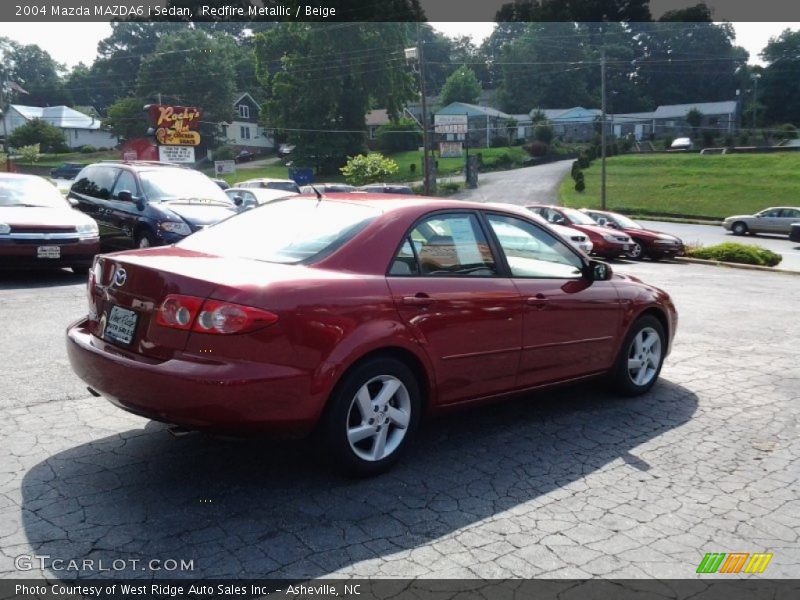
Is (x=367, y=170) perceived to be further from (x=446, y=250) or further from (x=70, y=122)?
(x=70, y=122)

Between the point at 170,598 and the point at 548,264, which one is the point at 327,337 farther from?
the point at 548,264

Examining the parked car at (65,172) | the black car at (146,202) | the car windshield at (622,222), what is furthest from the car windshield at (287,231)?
the parked car at (65,172)

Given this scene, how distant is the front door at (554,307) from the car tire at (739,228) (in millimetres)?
31023

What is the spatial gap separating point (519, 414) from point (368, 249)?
6.52 feet

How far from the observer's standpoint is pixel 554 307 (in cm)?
502

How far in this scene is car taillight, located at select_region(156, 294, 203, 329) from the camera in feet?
12.0

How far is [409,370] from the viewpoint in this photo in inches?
165

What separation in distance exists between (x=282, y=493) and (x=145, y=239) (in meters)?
8.58

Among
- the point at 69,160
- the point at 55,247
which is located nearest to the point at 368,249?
the point at 55,247

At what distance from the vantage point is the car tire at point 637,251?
20.9 metres

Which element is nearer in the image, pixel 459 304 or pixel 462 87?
pixel 459 304

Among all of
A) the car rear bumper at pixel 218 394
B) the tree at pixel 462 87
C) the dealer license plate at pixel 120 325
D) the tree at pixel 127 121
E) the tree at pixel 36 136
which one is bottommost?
the car rear bumper at pixel 218 394

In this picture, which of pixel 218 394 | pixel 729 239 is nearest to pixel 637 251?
pixel 729 239

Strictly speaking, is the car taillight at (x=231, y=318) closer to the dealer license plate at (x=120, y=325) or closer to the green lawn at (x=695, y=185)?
the dealer license plate at (x=120, y=325)
